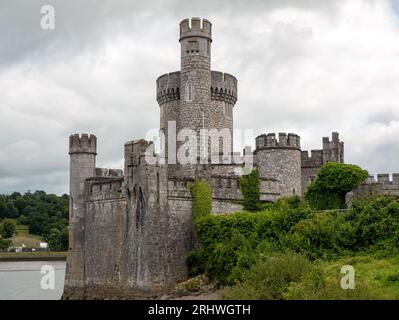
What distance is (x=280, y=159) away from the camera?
4003 centimetres

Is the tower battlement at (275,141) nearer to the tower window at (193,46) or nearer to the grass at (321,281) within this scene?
the tower window at (193,46)

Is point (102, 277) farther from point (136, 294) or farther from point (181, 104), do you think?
point (181, 104)

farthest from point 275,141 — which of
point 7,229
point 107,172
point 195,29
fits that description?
point 7,229

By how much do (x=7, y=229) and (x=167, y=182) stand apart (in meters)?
89.1

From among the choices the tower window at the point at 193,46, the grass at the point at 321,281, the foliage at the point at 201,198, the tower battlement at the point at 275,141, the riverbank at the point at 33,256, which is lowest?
the riverbank at the point at 33,256

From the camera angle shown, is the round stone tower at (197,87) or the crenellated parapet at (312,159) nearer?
the round stone tower at (197,87)

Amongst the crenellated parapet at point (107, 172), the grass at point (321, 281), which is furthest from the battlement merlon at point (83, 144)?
the grass at point (321, 281)

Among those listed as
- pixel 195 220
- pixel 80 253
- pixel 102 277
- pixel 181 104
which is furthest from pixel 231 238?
pixel 181 104

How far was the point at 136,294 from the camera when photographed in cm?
3262

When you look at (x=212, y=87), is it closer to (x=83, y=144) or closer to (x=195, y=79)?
(x=195, y=79)

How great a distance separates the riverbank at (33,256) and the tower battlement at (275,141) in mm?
66655

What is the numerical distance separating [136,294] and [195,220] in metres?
4.52

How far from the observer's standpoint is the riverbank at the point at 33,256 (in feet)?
333

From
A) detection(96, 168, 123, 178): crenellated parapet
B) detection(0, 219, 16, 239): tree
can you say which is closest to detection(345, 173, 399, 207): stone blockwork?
detection(96, 168, 123, 178): crenellated parapet
